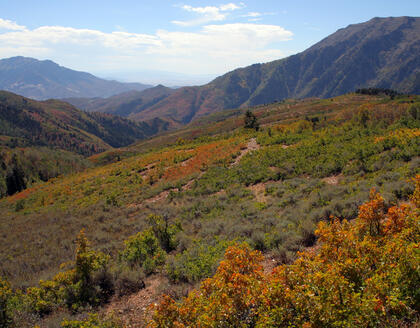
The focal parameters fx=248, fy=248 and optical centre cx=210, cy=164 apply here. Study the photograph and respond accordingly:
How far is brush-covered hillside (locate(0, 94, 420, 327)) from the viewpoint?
12.6 ft

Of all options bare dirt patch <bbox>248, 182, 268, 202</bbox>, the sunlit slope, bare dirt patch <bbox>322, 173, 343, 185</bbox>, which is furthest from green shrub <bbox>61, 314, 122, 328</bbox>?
bare dirt patch <bbox>322, 173, 343, 185</bbox>

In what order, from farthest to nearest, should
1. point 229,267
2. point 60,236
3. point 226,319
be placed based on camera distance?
point 60,236 < point 229,267 < point 226,319

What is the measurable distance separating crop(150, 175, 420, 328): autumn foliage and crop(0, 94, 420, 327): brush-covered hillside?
0.8 inches

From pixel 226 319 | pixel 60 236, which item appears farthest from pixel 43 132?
pixel 226 319

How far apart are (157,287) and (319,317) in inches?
201

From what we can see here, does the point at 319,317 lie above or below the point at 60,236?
above

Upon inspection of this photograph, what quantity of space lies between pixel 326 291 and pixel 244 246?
2803mm

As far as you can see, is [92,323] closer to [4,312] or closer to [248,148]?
[4,312]

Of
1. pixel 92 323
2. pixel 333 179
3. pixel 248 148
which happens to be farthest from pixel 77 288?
pixel 248 148

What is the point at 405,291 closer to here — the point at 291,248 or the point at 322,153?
the point at 291,248

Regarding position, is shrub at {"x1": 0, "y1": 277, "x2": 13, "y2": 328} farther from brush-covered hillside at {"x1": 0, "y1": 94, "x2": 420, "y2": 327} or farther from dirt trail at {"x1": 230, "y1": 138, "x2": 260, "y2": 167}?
dirt trail at {"x1": 230, "y1": 138, "x2": 260, "y2": 167}

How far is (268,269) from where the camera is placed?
7.02 m

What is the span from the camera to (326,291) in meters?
3.60

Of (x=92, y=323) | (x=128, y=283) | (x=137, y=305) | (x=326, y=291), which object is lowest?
(x=137, y=305)
